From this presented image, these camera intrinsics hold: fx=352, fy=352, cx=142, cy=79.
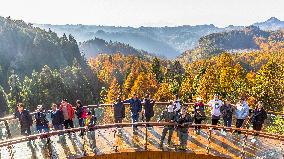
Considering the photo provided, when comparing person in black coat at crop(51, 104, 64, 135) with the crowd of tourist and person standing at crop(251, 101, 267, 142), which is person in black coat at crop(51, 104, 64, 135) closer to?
the crowd of tourist

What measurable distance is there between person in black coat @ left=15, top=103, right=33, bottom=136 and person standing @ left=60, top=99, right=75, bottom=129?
1554 mm

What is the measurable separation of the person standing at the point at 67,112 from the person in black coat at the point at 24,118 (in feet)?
5.10

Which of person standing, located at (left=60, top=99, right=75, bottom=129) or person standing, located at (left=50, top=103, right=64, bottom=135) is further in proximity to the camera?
person standing, located at (left=60, top=99, right=75, bottom=129)

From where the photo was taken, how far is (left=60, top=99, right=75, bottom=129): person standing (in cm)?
1655

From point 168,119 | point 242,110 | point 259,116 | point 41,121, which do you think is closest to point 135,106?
point 168,119

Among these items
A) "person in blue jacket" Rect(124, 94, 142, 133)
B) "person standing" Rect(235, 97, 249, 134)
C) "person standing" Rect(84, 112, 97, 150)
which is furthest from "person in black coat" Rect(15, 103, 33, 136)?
"person standing" Rect(235, 97, 249, 134)

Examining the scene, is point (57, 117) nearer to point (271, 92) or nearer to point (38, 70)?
point (271, 92)

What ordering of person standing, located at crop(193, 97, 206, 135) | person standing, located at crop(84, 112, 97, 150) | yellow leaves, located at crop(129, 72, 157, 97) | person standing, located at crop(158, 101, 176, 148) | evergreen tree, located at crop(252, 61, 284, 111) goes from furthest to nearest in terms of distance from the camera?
yellow leaves, located at crop(129, 72, 157, 97) < evergreen tree, located at crop(252, 61, 284, 111) < person standing, located at crop(193, 97, 206, 135) < person standing, located at crop(84, 112, 97, 150) < person standing, located at crop(158, 101, 176, 148)

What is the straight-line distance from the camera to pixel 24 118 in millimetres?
15734

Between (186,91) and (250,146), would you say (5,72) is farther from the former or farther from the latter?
(250,146)

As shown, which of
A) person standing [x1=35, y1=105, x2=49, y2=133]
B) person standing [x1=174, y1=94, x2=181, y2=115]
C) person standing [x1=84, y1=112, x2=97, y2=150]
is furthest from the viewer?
person standing [x1=35, y1=105, x2=49, y2=133]

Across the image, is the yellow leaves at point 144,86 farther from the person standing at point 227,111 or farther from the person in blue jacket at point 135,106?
the person standing at point 227,111

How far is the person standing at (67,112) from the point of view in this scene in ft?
54.3

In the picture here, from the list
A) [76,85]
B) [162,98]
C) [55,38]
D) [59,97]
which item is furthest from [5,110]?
[55,38]
